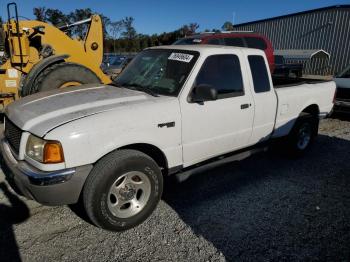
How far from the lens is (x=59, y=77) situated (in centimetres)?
576

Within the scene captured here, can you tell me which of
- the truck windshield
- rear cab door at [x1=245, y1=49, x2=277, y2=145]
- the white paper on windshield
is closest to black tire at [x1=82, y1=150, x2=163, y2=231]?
the truck windshield

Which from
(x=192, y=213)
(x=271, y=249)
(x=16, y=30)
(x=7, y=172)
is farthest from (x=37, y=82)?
(x=271, y=249)

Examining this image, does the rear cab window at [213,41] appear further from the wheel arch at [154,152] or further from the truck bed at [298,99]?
the wheel arch at [154,152]

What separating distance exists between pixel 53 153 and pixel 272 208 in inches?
101

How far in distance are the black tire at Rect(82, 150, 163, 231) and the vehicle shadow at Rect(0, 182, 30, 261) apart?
0.75 metres

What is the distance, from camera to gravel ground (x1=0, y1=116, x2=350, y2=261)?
2863 millimetres

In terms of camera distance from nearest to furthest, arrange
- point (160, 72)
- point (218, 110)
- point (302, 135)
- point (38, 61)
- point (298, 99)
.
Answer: point (218, 110) → point (160, 72) → point (298, 99) → point (302, 135) → point (38, 61)

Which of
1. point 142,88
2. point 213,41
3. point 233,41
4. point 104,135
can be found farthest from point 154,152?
point 233,41

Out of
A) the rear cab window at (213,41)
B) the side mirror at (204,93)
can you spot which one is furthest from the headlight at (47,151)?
the rear cab window at (213,41)

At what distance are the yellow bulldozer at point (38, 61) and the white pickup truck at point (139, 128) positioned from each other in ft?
6.56

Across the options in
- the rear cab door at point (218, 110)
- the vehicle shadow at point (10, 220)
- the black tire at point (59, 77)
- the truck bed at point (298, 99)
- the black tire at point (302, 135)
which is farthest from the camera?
the black tire at point (59, 77)

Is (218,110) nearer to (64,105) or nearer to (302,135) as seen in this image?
(64,105)

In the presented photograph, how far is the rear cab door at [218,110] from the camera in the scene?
3.47 meters

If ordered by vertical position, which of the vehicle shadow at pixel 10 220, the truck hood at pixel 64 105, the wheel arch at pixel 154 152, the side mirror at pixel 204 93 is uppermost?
the side mirror at pixel 204 93
